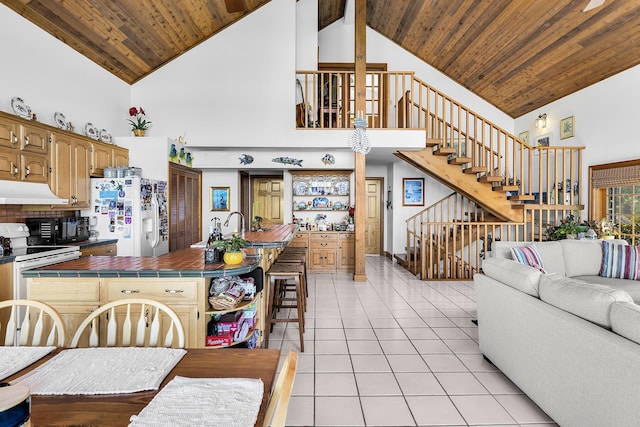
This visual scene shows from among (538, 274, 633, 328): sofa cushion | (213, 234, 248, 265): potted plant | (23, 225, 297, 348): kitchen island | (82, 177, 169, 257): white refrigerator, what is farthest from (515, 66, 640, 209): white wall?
(82, 177, 169, 257): white refrigerator

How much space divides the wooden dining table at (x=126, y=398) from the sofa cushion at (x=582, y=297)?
1.70 meters

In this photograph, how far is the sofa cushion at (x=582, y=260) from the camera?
3807 millimetres

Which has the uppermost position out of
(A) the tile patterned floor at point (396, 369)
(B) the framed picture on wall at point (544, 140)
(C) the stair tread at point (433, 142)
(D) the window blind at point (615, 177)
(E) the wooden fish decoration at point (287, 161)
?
(B) the framed picture on wall at point (544, 140)

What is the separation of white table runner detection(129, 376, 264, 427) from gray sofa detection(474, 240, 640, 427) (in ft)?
5.45

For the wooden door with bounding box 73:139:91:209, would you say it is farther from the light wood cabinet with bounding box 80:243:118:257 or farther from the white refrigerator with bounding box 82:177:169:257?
the light wood cabinet with bounding box 80:243:118:257

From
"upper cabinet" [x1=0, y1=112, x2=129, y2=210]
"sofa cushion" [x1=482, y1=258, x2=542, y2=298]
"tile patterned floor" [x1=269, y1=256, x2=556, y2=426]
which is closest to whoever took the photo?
"tile patterned floor" [x1=269, y1=256, x2=556, y2=426]

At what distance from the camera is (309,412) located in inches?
84.4

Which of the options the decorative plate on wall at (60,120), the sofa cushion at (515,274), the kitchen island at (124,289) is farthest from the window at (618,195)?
the decorative plate on wall at (60,120)

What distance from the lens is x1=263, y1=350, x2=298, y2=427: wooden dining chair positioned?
810 mm

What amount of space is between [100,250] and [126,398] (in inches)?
151

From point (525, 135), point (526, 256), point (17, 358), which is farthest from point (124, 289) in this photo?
point (525, 135)

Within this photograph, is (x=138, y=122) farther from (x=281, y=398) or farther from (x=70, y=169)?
(x=281, y=398)

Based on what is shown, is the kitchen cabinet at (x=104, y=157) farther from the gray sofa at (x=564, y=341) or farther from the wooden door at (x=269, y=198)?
the gray sofa at (x=564, y=341)

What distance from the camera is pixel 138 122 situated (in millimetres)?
5301
